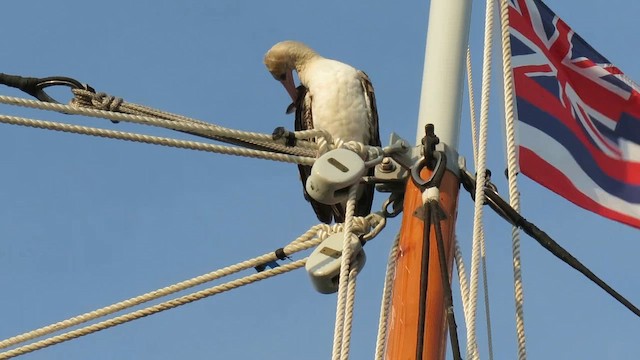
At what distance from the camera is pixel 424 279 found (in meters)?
4.80

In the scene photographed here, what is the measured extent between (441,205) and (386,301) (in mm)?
401

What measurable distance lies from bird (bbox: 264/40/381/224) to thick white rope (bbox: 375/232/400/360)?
9.12 feet

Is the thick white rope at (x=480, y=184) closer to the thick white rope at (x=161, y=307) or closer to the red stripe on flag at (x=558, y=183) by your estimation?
the thick white rope at (x=161, y=307)

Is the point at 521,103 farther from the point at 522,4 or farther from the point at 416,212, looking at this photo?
the point at 416,212

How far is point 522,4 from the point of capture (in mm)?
7605

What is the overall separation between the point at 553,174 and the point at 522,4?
101 centimetres

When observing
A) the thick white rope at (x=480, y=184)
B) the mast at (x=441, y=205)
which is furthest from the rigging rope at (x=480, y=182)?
the mast at (x=441, y=205)

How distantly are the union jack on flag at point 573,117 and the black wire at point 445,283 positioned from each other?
2039 mm

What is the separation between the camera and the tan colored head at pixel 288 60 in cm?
Result: 888

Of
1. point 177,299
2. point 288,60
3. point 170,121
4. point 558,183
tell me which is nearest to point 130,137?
point 170,121

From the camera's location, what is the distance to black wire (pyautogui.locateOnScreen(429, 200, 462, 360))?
463 centimetres

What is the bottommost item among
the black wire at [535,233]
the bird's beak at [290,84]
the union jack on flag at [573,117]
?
the black wire at [535,233]

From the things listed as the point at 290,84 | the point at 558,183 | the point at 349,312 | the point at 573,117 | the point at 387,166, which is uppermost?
the point at 290,84

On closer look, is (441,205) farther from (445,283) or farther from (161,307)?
(161,307)
